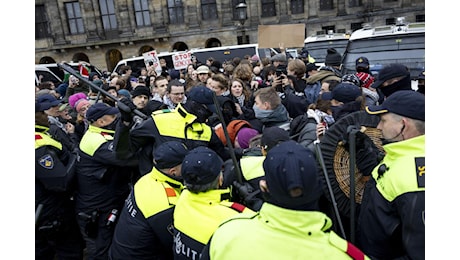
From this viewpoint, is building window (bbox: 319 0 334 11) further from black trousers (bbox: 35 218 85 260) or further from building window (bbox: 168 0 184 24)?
black trousers (bbox: 35 218 85 260)

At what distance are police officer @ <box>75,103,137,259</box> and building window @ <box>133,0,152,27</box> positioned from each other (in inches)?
884

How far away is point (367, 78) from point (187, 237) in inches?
151

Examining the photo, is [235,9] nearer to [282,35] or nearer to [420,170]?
[282,35]

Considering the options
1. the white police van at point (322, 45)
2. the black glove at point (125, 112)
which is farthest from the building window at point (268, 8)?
the black glove at point (125, 112)

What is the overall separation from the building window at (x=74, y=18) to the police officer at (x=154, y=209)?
25715mm

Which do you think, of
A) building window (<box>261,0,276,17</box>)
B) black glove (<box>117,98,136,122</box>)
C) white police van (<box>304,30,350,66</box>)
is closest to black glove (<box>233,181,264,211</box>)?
black glove (<box>117,98,136,122</box>)

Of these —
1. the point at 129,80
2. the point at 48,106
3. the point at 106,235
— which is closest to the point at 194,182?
the point at 106,235

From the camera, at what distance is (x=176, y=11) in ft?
79.2

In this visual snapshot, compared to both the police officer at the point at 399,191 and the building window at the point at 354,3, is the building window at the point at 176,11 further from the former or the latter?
the police officer at the point at 399,191

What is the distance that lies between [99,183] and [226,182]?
5.28ft

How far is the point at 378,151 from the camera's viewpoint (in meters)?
2.45

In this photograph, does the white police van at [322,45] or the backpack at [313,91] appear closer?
the backpack at [313,91]

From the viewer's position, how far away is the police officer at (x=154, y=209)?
97.3 inches

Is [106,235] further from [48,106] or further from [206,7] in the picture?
[206,7]
